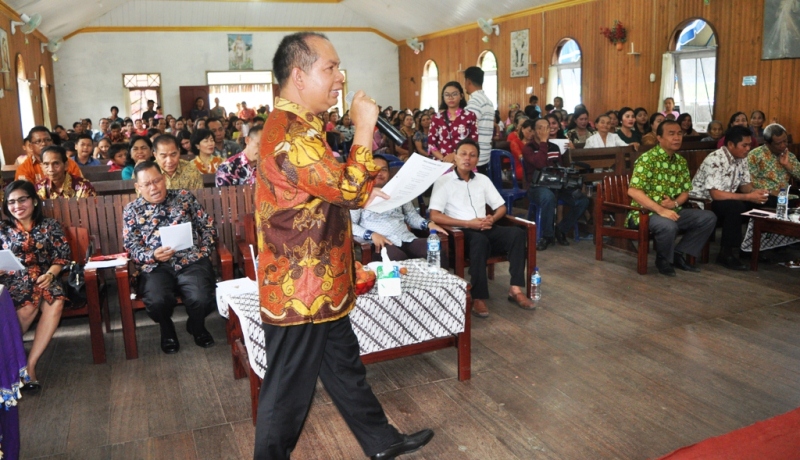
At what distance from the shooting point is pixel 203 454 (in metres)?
2.38

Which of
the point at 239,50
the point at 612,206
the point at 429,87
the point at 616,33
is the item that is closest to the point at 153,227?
the point at 612,206

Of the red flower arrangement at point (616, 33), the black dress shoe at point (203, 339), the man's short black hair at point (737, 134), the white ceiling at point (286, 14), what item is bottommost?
the black dress shoe at point (203, 339)

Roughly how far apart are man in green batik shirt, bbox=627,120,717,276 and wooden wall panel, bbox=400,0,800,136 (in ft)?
14.7

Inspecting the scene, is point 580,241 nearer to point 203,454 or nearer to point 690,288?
point 690,288

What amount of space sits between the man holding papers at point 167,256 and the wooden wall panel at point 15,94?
693cm

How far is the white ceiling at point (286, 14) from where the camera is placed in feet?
45.1

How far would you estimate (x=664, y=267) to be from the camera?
4574 mm

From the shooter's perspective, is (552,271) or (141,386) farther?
(552,271)

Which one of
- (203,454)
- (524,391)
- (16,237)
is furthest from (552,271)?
(16,237)

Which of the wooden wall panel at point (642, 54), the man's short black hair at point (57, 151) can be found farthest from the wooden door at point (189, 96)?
the man's short black hair at point (57, 151)

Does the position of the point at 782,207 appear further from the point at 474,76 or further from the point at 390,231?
the point at 390,231

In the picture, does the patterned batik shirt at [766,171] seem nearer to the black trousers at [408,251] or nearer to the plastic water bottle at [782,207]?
the plastic water bottle at [782,207]

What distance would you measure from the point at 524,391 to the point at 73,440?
182 cm

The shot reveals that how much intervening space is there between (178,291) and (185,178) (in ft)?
A: 3.92
